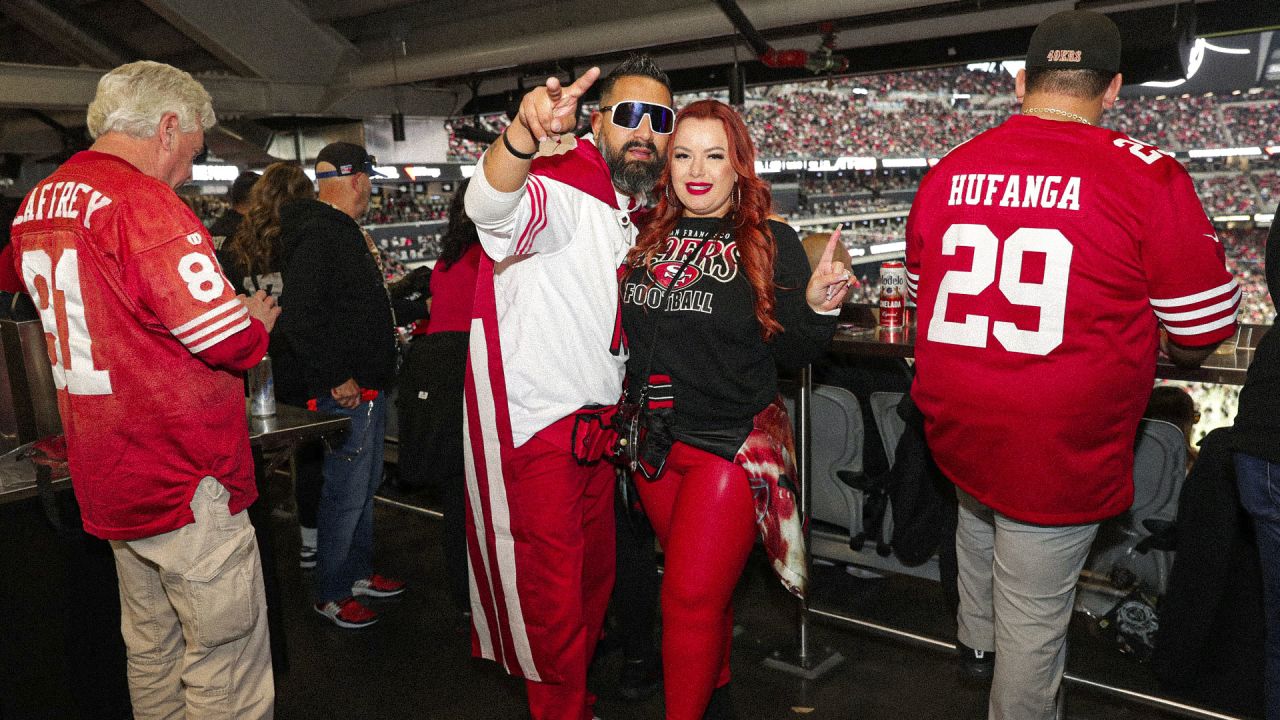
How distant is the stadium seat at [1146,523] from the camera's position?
2.58 meters

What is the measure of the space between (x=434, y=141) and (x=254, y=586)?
19.0 feet

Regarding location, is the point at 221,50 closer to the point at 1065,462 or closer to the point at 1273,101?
the point at 1065,462

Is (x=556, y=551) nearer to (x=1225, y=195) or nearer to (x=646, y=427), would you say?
(x=646, y=427)

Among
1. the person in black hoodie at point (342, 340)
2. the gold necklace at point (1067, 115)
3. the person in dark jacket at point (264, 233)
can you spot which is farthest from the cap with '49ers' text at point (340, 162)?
the gold necklace at point (1067, 115)

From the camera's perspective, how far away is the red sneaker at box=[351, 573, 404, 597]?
11.3ft

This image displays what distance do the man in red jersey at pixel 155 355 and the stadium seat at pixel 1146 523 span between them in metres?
2.44

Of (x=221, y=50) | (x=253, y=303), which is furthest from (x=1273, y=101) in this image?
(x=221, y=50)

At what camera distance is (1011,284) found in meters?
1.68

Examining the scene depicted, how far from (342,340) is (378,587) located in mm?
1064

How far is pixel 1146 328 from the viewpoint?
170cm

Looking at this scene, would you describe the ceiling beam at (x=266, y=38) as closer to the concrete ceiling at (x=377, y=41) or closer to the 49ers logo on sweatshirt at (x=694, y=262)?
the concrete ceiling at (x=377, y=41)

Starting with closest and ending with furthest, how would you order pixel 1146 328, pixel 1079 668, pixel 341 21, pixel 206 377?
pixel 1146 328, pixel 206 377, pixel 1079 668, pixel 341 21

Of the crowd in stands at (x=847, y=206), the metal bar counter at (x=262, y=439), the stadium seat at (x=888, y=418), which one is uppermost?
the crowd in stands at (x=847, y=206)

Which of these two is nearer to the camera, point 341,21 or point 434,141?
Result: point 341,21
